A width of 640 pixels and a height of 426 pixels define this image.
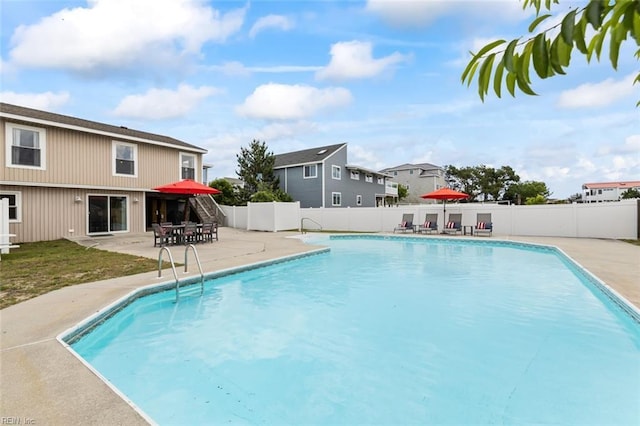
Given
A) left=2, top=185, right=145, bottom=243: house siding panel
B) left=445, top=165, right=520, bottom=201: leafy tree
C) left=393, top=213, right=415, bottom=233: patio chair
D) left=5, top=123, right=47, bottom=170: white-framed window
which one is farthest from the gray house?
→ left=445, top=165, right=520, bottom=201: leafy tree

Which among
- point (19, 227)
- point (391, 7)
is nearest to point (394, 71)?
point (391, 7)

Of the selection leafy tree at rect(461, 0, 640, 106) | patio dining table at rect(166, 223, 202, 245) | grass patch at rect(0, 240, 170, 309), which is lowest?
grass patch at rect(0, 240, 170, 309)

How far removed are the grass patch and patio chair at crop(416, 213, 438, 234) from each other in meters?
14.4

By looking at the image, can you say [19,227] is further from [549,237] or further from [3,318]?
[549,237]

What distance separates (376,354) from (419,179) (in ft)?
159

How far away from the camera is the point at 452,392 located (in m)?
3.87

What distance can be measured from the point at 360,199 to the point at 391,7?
28795mm

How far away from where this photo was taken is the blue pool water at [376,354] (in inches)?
141

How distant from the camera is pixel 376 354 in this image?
4.81 meters

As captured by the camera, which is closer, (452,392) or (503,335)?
(452,392)

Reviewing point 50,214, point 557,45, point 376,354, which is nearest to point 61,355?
point 376,354

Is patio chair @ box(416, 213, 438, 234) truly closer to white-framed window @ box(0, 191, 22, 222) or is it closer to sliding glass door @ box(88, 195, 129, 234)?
sliding glass door @ box(88, 195, 129, 234)

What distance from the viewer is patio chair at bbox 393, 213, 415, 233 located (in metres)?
19.7

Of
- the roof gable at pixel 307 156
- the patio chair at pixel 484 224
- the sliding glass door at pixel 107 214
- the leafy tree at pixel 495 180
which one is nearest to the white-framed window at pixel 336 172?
the roof gable at pixel 307 156
